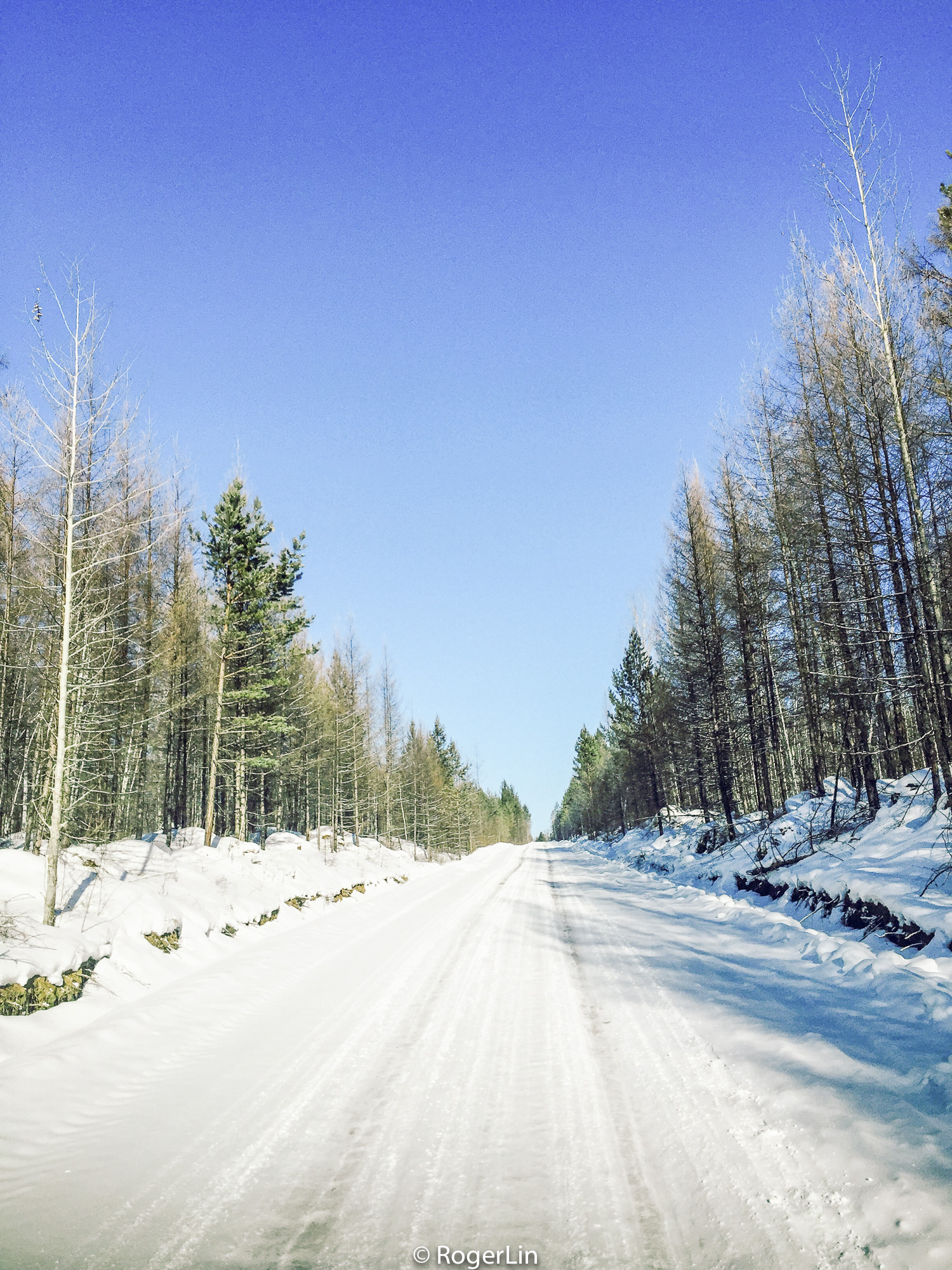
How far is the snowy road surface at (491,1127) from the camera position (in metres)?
2.56

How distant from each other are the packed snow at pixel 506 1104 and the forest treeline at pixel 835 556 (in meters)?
3.38

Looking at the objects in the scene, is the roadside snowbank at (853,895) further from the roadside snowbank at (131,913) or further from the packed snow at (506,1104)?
the roadside snowbank at (131,913)

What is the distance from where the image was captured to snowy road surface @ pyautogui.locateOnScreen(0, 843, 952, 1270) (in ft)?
8.41

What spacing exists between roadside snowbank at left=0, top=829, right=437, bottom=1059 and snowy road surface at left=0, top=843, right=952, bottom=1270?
55 cm

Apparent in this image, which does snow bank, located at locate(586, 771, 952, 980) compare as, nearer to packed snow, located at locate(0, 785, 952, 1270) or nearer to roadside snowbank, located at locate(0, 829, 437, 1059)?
packed snow, located at locate(0, 785, 952, 1270)

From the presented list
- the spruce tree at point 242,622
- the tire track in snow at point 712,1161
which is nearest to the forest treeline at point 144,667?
the spruce tree at point 242,622

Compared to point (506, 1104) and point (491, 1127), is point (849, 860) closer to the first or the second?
point (506, 1104)

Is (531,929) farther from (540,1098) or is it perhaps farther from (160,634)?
(160,634)

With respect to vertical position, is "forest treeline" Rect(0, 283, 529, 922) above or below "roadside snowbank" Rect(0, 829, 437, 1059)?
above

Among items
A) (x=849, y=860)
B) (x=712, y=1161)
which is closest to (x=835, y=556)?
(x=849, y=860)

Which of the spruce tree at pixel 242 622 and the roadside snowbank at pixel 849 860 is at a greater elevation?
the spruce tree at pixel 242 622

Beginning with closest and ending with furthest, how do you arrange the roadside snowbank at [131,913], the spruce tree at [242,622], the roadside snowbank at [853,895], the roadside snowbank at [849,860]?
the roadside snowbank at [853,895] → the roadside snowbank at [131,913] → the roadside snowbank at [849,860] → the spruce tree at [242,622]

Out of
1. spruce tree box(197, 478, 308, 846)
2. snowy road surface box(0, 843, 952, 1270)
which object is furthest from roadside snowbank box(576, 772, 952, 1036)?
spruce tree box(197, 478, 308, 846)

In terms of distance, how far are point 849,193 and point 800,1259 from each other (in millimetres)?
13220
